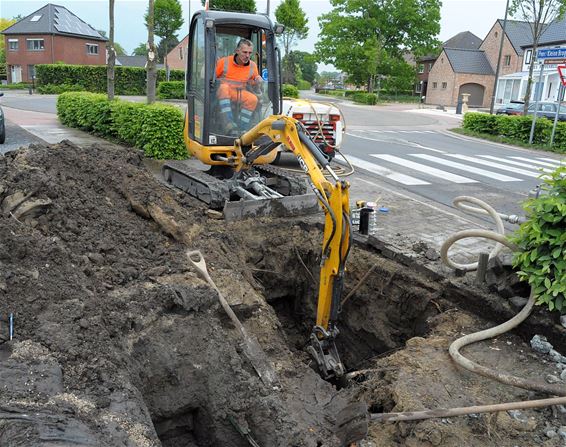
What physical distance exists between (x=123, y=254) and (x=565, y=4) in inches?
873

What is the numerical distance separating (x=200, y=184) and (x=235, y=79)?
1.82m

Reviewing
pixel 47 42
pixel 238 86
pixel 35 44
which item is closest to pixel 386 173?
pixel 238 86

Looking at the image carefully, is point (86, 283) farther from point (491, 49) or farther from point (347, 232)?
point (491, 49)

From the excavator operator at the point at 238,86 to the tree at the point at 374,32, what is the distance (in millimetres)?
44209

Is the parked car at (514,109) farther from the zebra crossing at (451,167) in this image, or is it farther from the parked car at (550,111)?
the zebra crossing at (451,167)

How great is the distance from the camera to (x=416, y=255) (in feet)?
22.6

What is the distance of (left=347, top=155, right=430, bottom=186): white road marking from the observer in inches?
482

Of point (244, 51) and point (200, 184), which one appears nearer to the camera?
point (244, 51)

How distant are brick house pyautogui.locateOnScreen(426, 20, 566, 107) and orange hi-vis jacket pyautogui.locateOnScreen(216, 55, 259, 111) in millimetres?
44484

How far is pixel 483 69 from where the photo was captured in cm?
5184

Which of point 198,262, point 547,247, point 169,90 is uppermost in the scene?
point 169,90

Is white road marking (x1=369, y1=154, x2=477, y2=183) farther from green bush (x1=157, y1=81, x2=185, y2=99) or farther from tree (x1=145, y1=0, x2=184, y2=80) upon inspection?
tree (x1=145, y1=0, x2=184, y2=80)

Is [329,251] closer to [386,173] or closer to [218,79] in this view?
[218,79]

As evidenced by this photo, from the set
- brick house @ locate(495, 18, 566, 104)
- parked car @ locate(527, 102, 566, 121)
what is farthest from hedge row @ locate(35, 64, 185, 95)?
brick house @ locate(495, 18, 566, 104)
